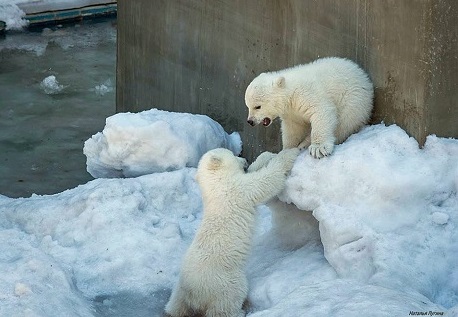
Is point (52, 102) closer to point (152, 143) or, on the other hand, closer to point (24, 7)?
point (24, 7)

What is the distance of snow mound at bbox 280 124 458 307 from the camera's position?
621 centimetres

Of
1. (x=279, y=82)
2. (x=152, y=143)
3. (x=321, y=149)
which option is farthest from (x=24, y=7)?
(x=321, y=149)

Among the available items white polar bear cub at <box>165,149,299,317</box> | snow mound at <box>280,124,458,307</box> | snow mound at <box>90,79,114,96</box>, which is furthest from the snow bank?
snow mound at <box>90,79,114,96</box>

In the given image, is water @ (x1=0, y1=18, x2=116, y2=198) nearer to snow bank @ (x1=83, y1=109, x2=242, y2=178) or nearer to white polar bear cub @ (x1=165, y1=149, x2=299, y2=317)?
snow bank @ (x1=83, y1=109, x2=242, y2=178)

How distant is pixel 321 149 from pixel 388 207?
23.4 inches

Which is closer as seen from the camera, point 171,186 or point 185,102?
point 171,186

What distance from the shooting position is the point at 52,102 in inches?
510

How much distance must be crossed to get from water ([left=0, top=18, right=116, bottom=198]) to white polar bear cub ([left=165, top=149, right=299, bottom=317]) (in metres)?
3.87

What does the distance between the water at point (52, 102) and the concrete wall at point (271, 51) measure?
95cm

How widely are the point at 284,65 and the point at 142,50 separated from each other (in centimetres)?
278

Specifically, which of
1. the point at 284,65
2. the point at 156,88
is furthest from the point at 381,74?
the point at 156,88

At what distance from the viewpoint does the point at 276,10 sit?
8.33 metres

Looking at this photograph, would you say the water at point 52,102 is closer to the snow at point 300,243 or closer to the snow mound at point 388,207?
the snow at point 300,243

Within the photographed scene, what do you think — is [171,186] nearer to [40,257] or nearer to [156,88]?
[40,257]
